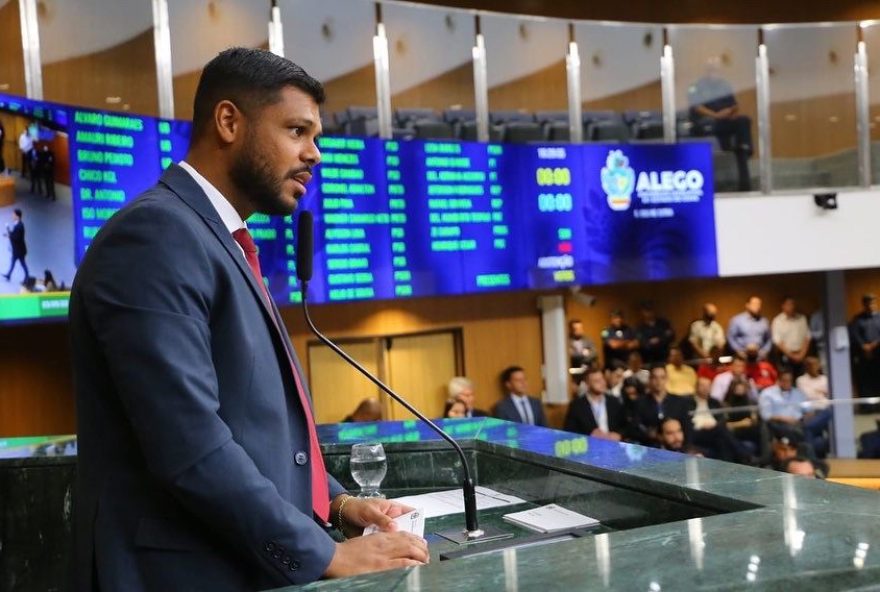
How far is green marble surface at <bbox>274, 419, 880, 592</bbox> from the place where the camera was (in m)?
1.26

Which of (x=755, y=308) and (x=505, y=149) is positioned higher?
(x=505, y=149)

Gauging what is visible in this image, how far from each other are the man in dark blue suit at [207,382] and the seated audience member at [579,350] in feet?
25.3

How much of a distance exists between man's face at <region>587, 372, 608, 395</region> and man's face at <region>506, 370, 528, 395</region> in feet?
1.65

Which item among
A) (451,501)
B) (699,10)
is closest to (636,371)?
(699,10)

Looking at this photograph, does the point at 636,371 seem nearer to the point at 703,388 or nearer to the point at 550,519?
the point at 703,388

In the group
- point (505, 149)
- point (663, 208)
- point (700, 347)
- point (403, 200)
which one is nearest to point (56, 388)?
point (403, 200)

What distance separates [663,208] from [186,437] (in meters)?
7.31

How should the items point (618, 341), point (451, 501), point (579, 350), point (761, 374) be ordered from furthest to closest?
point (618, 341) → point (761, 374) → point (579, 350) → point (451, 501)

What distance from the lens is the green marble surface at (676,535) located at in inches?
49.5

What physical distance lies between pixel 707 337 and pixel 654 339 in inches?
23.2

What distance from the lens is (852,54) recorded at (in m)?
9.80

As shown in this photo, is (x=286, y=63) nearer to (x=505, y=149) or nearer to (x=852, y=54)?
(x=505, y=149)

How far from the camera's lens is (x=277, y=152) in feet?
5.07

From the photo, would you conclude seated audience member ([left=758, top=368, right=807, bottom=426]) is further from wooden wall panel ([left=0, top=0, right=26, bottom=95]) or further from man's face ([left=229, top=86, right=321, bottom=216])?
man's face ([left=229, top=86, right=321, bottom=216])
